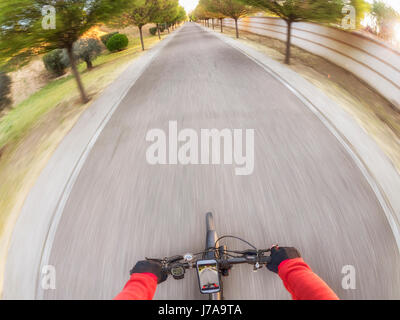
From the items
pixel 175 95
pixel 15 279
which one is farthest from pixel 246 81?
pixel 15 279

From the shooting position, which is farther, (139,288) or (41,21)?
(41,21)

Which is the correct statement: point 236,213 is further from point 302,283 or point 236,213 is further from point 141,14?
point 141,14

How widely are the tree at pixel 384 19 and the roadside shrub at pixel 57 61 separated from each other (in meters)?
18.4

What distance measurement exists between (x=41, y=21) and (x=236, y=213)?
685 centimetres

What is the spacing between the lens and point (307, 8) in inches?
288

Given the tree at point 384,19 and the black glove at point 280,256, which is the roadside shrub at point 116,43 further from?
A: the black glove at point 280,256

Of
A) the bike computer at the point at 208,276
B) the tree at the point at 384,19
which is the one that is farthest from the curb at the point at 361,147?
the tree at the point at 384,19

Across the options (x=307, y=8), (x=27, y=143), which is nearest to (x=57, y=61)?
(x=27, y=143)

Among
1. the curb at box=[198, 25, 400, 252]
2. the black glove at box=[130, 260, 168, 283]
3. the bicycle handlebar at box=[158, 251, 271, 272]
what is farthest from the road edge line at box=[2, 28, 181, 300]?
the curb at box=[198, 25, 400, 252]

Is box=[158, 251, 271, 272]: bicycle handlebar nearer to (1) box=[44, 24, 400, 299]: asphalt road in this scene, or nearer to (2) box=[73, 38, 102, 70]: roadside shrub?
(1) box=[44, 24, 400, 299]: asphalt road

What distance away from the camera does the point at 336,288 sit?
2258mm

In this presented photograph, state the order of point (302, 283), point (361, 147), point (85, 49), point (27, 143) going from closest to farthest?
point (302, 283) → point (361, 147) → point (27, 143) → point (85, 49)

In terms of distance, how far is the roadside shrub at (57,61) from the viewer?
14.2 meters
